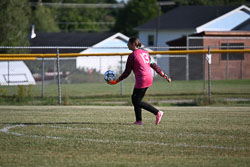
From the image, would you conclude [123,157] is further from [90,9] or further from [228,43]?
[90,9]

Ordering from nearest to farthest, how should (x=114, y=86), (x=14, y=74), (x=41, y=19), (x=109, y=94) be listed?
(x=109, y=94)
(x=14, y=74)
(x=114, y=86)
(x=41, y=19)

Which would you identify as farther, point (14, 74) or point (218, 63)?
point (218, 63)

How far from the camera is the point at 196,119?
37.1ft

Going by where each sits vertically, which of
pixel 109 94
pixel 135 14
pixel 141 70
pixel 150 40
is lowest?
pixel 109 94

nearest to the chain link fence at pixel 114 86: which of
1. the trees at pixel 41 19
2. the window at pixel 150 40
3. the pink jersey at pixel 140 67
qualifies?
the pink jersey at pixel 140 67

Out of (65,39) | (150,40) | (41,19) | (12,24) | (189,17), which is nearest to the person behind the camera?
(12,24)

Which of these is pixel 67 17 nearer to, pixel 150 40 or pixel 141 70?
pixel 150 40

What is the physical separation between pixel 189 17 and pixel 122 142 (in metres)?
41.5

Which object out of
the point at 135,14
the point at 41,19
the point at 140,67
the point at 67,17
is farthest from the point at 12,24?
the point at 67,17

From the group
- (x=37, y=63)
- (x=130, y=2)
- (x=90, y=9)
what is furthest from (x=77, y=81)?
(x=90, y=9)

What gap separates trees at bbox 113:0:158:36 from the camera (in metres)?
66.9

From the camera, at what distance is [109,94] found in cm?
2136

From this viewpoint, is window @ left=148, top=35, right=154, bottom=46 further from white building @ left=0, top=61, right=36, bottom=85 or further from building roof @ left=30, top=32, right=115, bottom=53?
white building @ left=0, top=61, right=36, bottom=85

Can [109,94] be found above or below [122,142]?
above
